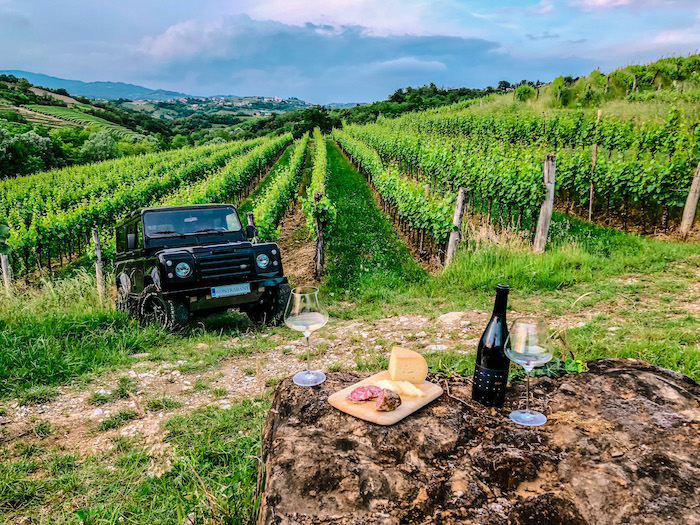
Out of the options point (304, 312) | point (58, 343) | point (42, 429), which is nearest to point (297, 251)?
point (58, 343)

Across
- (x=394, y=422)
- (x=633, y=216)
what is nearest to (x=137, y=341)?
(x=394, y=422)

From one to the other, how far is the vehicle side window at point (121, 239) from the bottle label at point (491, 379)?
6.18 meters

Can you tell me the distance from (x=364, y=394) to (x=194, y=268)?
4.14 meters

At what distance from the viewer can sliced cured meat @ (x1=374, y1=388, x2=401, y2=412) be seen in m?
1.61

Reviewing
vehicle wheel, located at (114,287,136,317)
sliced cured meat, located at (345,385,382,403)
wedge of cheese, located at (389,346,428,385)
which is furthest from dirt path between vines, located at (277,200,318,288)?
sliced cured meat, located at (345,385,382,403)

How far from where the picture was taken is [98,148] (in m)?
42.1

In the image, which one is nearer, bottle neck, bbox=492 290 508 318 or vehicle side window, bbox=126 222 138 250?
bottle neck, bbox=492 290 508 318

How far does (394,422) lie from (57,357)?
4.39m

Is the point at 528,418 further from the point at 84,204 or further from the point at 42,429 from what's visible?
the point at 84,204

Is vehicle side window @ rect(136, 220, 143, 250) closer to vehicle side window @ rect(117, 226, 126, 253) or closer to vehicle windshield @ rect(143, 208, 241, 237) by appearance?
vehicle windshield @ rect(143, 208, 241, 237)

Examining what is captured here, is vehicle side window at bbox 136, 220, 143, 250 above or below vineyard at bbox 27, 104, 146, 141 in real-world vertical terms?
below

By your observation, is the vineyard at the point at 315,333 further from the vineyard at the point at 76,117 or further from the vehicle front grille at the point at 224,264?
the vineyard at the point at 76,117

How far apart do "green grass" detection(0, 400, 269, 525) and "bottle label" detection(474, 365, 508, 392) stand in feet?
3.52

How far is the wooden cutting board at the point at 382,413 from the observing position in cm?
158
